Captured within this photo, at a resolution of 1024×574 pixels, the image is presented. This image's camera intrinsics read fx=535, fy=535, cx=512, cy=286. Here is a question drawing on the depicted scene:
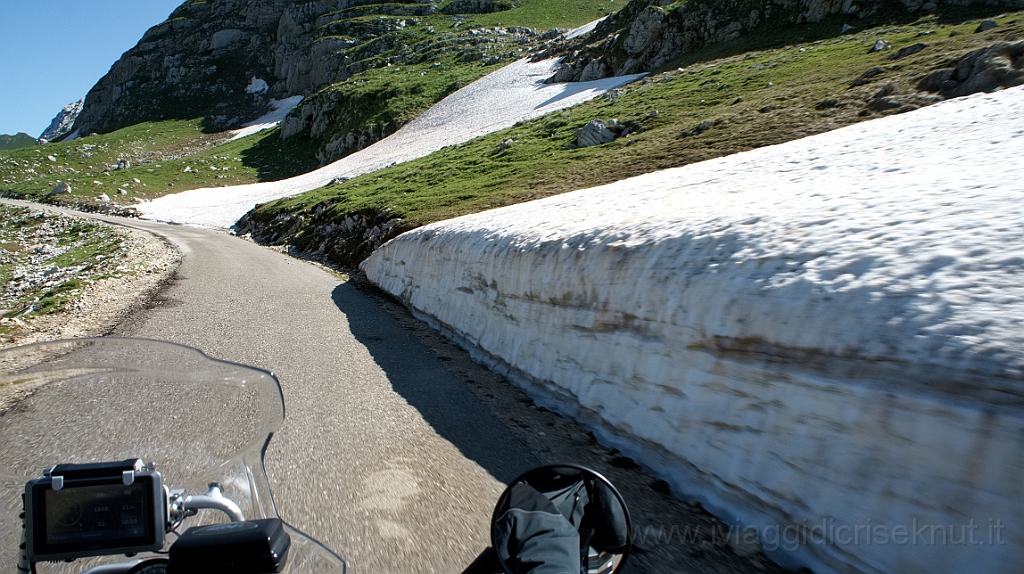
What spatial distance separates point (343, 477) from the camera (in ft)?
12.9

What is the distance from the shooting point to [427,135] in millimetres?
45938

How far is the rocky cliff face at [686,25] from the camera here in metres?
38.4

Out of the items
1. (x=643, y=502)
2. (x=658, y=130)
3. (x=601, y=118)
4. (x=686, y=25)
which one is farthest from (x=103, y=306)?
(x=686, y=25)

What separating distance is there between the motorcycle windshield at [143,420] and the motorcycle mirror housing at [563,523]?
0.70m

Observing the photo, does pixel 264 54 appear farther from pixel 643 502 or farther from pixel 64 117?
pixel 643 502

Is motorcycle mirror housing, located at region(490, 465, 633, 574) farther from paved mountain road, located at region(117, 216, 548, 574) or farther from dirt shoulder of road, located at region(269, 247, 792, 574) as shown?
paved mountain road, located at region(117, 216, 548, 574)

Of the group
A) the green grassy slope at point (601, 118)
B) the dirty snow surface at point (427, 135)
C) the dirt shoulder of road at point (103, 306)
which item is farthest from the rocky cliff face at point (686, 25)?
the dirt shoulder of road at point (103, 306)

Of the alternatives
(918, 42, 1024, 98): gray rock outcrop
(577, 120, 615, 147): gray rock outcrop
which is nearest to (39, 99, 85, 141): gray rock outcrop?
(577, 120, 615, 147): gray rock outcrop

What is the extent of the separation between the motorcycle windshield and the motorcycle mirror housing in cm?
70

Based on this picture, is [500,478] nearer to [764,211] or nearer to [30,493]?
[30,493]

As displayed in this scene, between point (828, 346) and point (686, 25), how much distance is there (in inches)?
1971

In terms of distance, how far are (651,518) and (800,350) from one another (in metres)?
1.39

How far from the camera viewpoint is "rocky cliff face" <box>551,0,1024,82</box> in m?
38.4

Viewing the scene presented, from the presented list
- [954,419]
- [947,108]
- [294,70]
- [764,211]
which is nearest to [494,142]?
[947,108]
